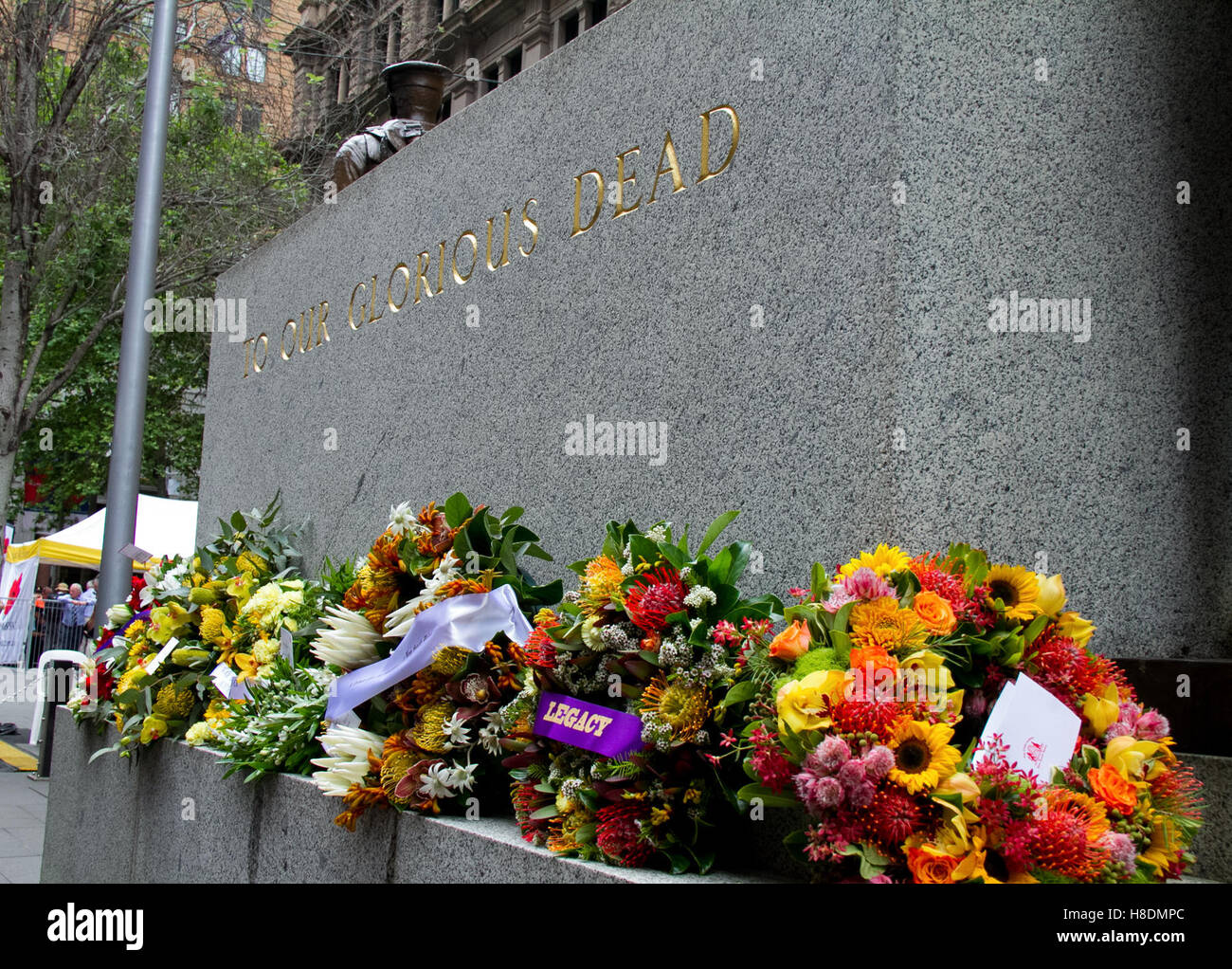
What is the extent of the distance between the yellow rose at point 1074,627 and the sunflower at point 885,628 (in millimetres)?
415

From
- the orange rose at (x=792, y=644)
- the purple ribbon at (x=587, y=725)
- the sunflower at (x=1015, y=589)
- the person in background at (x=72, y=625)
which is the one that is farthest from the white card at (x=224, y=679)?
the person in background at (x=72, y=625)

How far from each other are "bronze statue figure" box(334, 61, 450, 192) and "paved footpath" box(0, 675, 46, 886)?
149 inches

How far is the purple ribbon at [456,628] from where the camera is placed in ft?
10.6

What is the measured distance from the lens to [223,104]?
→ 14211 mm

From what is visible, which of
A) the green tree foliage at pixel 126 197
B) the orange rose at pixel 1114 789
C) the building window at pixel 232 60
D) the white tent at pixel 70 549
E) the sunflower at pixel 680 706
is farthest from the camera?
the white tent at pixel 70 549

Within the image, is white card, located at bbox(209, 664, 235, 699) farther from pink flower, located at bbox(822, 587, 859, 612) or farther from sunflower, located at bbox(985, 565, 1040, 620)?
sunflower, located at bbox(985, 565, 1040, 620)

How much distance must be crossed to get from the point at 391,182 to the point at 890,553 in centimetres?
388

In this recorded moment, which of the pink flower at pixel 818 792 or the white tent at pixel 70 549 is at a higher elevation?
the white tent at pixel 70 549

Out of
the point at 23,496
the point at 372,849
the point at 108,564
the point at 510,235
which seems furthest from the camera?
the point at 23,496

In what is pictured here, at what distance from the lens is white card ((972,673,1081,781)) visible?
2.21 metres

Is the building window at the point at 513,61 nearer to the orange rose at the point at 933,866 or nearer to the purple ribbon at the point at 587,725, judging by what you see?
the purple ribbon at the point at 587,725

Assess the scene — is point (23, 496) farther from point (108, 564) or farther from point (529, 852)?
point (529, 852)

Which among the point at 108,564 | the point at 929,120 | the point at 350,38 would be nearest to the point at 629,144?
the point at 929,120

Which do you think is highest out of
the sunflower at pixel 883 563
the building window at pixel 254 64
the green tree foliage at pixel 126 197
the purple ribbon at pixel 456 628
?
the building window at pixel 254 64
